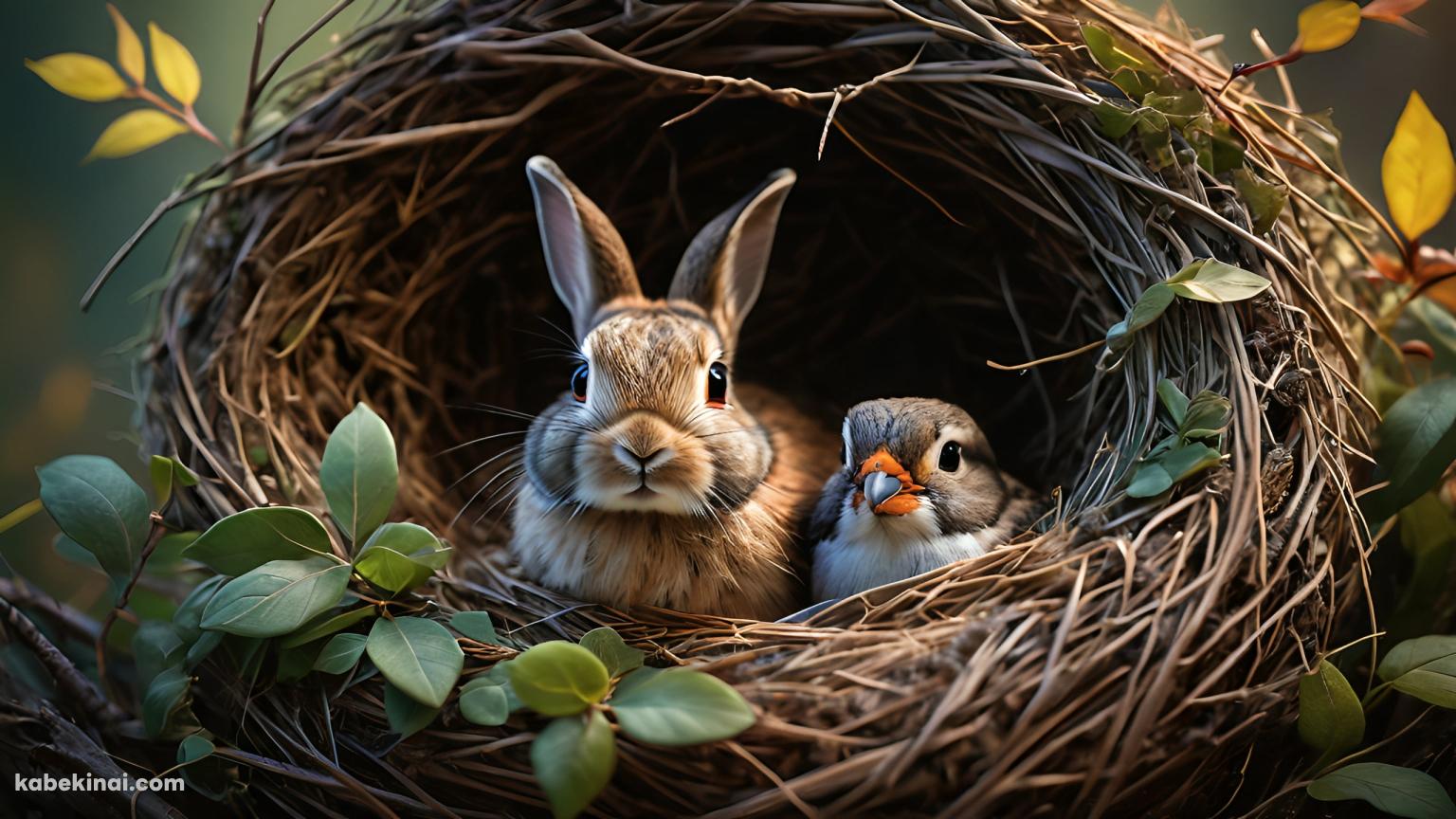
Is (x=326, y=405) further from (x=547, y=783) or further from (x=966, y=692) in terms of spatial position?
(x=966, y=692)

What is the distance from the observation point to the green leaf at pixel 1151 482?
1.60 meters

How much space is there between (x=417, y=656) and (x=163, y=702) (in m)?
0.54

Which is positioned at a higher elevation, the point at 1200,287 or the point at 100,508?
the point at 1200,287

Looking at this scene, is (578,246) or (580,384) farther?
(578,246)

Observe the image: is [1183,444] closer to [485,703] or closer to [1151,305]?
[1151,305]

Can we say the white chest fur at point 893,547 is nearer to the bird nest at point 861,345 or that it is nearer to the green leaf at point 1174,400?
the bird nest at point 861,345

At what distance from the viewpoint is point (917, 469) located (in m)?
1.94

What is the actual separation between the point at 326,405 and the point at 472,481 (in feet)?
1.56

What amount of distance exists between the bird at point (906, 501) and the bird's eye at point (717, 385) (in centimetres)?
27

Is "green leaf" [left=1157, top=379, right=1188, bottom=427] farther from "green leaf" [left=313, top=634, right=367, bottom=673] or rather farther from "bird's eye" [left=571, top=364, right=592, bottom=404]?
"green leaf" [left=313, top=634, right=367, bottom=673]

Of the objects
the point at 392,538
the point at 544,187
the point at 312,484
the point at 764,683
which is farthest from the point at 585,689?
the point at 544,187

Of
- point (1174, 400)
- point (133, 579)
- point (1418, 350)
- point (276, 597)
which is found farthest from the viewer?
point (1418, 350)

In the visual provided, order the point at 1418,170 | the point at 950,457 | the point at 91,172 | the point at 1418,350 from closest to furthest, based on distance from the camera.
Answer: the point at 1418,170, the point at 950,457, the point at 1418,350, the point at 91,172

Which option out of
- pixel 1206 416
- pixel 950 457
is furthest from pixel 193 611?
pixel 1206 416
